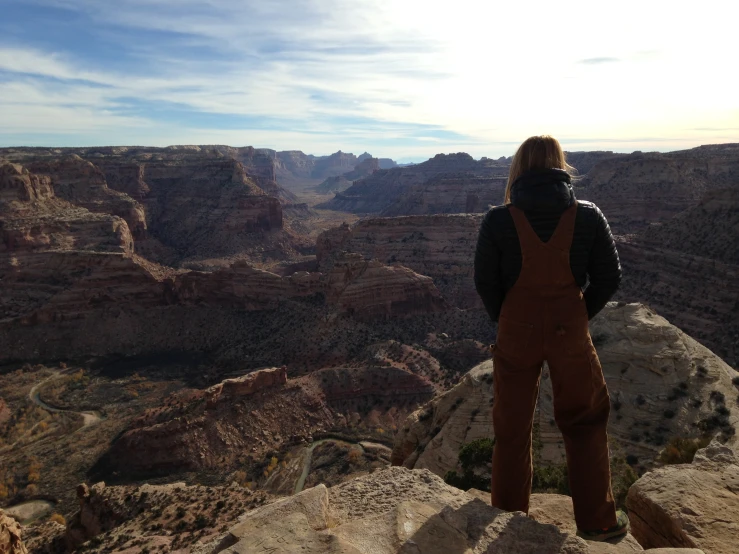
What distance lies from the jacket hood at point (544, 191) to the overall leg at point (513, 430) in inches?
74.1

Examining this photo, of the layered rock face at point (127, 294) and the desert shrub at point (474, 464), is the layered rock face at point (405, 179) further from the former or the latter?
the desert shrub at point (474, 464)

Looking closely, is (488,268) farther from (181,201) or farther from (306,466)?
(181,201)

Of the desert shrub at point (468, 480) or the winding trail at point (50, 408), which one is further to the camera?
the winding trail at point (50, 408)

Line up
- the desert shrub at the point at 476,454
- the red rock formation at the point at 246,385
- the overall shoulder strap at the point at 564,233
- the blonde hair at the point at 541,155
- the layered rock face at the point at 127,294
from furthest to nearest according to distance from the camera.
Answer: the layered rock face at the point at 127,294
the red rock formation at the point at 246,385
the desert shrub at the point at 476,454
the blonde hair at the point at 541,155
the overall shoulder strap at the point at 564,233

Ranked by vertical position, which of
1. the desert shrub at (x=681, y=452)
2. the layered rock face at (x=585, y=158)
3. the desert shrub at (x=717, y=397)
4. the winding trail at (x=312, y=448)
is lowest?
the winding trail at (x=312, y=448)

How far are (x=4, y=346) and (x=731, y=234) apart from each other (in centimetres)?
7489

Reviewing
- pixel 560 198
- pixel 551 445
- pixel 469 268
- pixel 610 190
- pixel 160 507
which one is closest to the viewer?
pixel 560 198

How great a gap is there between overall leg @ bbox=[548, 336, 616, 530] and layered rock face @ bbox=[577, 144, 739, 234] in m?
77.3

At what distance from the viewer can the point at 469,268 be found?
212ft

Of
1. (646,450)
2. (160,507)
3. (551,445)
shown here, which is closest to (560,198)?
(551,445)

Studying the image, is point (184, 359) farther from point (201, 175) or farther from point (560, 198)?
point (201, 175)

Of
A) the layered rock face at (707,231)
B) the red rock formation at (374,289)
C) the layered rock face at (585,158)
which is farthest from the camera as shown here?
the layered rock face at (585,158)

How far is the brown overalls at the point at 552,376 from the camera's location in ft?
18.5

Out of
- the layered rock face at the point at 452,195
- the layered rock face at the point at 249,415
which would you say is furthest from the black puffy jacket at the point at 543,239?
the layered rock face at the point at 452,195
